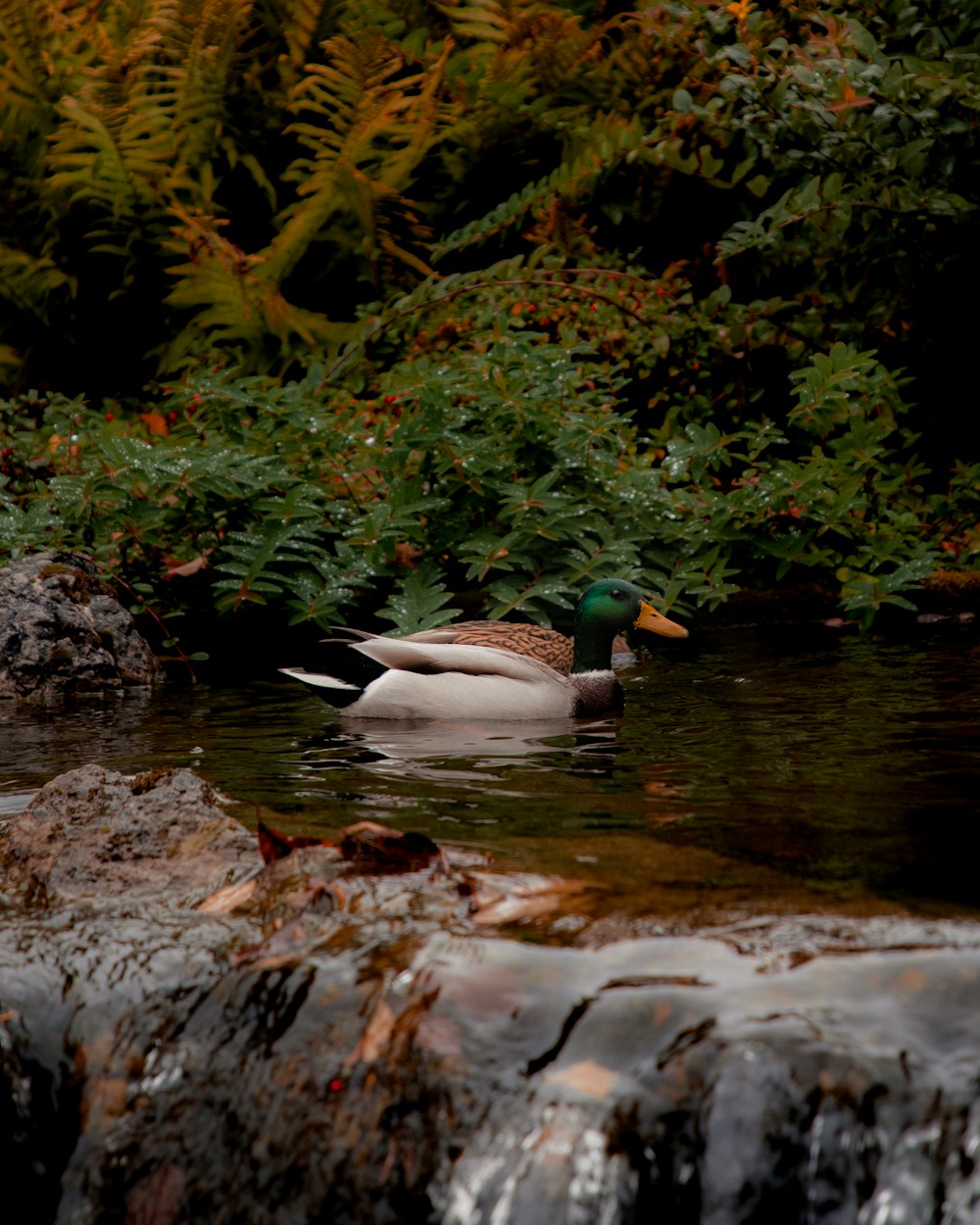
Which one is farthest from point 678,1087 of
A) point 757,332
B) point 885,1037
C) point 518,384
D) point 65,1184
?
point 757,332

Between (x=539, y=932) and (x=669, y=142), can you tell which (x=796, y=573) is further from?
(x=539, y=932)

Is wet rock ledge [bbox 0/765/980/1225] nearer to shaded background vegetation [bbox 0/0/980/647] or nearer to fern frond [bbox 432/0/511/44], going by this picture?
shaded background vegetation [bbox 0/0/980/647]

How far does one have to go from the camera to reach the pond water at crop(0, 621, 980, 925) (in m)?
3.12

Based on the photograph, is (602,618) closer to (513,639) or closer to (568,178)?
(513,639)

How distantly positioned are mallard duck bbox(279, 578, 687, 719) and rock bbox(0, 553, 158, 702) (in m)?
1.39

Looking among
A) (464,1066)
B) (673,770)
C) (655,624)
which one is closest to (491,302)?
(655,624)

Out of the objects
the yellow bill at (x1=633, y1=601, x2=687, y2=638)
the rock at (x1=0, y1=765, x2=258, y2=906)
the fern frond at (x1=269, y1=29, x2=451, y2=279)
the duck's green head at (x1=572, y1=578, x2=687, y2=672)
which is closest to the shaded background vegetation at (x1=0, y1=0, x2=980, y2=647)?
the fern frond at (x1=269, y1=29, x2=451, y2=279)

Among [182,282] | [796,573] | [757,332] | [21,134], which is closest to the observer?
[796,573]

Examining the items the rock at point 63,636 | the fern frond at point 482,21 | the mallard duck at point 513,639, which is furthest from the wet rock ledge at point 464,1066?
the fern frond at point 482,21

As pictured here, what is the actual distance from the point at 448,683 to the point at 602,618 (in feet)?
2.77

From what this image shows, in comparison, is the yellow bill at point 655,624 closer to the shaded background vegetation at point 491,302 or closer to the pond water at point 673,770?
the pond water at point 673,770

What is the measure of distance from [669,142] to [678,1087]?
780 centimetres

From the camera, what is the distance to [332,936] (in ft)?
9.10

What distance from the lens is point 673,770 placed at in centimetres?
454
